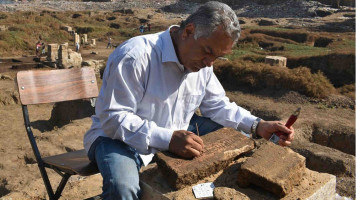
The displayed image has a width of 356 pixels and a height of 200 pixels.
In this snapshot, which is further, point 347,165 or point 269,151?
point 347,165

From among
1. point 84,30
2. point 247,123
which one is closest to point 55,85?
point 247,123

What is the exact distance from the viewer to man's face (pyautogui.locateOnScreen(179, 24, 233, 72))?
2.20 meters

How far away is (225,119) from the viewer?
9.39 feet

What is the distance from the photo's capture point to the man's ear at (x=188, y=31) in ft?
7.42

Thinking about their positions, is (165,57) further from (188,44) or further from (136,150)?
(136,150)

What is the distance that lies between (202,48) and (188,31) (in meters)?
0.15

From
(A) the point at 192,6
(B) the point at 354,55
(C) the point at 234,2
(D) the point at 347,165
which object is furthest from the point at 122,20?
(D) the point at 347,165

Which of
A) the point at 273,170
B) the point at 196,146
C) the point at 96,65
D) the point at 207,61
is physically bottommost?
the point at 96,65

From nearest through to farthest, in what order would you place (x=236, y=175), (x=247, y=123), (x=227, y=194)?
(x=227, y=194) < (x=236, y=175) < (x=247, y=123)

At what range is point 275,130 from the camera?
8.73 feet

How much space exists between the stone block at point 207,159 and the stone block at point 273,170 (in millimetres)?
172

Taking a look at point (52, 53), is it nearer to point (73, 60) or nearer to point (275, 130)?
point (73, 60)

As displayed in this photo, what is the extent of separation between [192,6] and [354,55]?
45106 millimetres

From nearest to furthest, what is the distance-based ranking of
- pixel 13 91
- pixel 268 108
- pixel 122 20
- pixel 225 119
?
1. pixel 225 119
2. pixel 268 108
3. pixel 13 91
4. pixel 122 20
